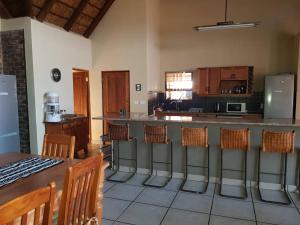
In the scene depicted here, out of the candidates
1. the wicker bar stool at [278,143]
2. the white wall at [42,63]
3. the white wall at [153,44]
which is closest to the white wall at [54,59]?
the white wall at [42,63]

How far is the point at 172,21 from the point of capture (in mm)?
7164

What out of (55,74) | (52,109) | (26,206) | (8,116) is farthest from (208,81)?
(26,206)

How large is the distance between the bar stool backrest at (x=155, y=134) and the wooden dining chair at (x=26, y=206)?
2720 mm

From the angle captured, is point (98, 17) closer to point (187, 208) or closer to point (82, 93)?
point (82, 93)

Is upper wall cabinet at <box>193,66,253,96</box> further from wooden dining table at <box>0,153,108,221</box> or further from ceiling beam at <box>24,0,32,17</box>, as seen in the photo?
wooden dining table at <box>0,153,108,221</box>

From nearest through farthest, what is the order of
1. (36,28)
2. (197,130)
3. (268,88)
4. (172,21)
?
(197,130) → (36,28) → (268,88) → (172,21)

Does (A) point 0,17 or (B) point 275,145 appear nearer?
(B) point 275,145

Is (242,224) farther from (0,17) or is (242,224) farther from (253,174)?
(0,17)

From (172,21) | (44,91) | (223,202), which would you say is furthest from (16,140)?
(172,21)

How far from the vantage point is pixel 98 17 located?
6.46 meters

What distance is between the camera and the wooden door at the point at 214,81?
6473mm

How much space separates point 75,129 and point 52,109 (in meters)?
0.69

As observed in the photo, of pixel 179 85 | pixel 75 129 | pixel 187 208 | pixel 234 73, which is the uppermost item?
pixel 234 73

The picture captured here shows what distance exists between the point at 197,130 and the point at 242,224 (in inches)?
54.5
